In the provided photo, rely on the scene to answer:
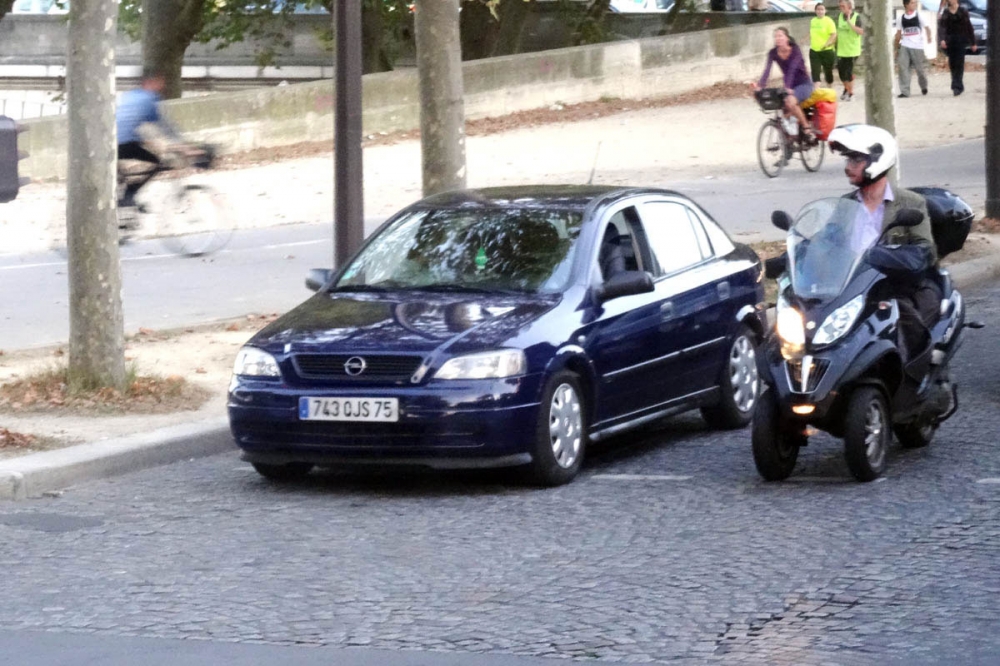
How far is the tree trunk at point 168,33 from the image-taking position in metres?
30.0

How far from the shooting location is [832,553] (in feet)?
24.1

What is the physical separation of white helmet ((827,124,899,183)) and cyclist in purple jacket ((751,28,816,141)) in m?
14.7

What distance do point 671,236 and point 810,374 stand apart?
1.98m

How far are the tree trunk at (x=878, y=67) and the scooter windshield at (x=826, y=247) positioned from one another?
9597mm

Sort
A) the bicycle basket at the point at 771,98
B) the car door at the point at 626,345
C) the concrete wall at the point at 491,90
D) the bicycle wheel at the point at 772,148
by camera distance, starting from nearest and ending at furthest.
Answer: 1. the car door at the point at 626,345
2. the bicycle basket at the point at 771,98
3. the bicycle wheel at the point at 772,148
4. the concrete wall at the point at 491,90

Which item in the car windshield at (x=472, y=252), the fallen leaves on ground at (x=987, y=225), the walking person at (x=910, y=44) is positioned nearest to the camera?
the car windshield at (x=472, y=252)

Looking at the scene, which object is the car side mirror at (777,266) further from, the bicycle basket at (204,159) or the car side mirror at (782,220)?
the bicycle basket at (204,159)

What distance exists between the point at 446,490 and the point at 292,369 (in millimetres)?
952

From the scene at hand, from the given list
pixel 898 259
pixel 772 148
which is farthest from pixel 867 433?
pixel 772 148

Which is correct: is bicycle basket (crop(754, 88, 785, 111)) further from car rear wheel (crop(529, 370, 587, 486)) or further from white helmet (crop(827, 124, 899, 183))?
car rear wheel (crop(529, 370, 587, 486))

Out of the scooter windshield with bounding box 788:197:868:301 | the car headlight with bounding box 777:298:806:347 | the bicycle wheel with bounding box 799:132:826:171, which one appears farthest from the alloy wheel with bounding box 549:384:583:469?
the bicycle wheel with bounding box 799:132:826:171

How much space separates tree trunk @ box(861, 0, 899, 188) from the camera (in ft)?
60.3

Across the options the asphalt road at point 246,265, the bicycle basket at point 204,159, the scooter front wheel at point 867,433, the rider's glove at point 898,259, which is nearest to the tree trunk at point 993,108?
the asphalt road at point 246,265

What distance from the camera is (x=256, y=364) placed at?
9008mm
